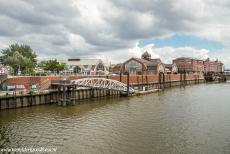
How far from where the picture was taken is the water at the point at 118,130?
23.6 meters

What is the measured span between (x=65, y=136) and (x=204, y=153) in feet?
45.8

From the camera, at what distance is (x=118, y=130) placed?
29.3m

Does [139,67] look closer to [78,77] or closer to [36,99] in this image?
[78,77]

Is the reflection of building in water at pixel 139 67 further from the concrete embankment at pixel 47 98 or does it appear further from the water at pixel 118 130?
the water at pixel 118 130

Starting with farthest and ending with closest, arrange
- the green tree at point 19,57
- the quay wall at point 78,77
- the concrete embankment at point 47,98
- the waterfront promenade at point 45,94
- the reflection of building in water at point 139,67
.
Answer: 1. the reflection of building in water at point 139,67
2. the green tree at point 19,57
3. the quay wall at point 78,77
4. the waterfront promenade at point 45,94
5. the concrete embankment at point 47,98

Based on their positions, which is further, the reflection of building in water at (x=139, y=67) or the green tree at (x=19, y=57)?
the reflection of building in water at (x=139, y=67)

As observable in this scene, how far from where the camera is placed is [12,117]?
3669 centimetres

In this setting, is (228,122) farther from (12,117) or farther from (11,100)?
(11,100)

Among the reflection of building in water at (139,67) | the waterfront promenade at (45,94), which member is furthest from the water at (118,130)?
the reflection of building in water at (139,67)

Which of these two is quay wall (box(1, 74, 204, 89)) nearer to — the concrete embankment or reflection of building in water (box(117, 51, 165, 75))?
the concrete embankment

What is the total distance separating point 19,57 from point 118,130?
74.6 meters

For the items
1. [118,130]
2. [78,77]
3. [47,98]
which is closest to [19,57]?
[78,77]

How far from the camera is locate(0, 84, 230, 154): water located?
77.3ft

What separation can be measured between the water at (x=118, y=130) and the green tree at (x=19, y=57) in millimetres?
52639
